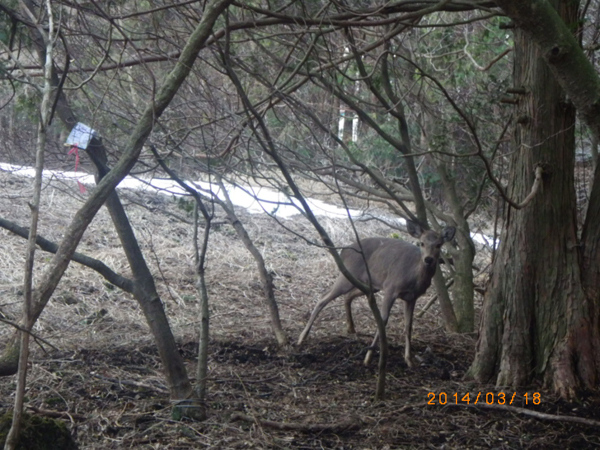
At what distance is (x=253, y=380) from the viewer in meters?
6.61

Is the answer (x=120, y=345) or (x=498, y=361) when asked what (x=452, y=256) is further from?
(x=120, y=345)

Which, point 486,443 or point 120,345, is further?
point 120,345

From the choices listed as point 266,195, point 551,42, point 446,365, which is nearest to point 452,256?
point 446,365

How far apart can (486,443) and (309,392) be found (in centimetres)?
165

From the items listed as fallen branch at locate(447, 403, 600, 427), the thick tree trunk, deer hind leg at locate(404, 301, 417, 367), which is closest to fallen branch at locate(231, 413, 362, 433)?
fallen branch at locate(447, 403, 600, 427)

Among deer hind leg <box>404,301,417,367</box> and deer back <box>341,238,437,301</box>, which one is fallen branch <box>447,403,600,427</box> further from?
deer back <box>341,238,437,301</box>

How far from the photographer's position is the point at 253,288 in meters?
10.8

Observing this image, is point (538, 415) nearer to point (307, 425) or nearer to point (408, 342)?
point (307, 425)

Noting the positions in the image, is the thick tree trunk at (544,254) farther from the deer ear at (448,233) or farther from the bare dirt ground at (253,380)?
the deer ear at (448,233)

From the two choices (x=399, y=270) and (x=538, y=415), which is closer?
(x=538, y=415)
